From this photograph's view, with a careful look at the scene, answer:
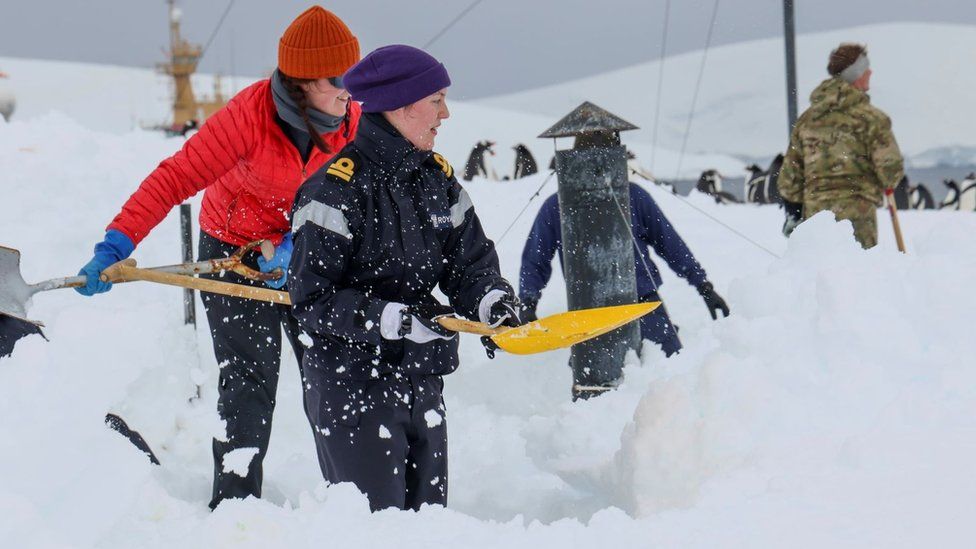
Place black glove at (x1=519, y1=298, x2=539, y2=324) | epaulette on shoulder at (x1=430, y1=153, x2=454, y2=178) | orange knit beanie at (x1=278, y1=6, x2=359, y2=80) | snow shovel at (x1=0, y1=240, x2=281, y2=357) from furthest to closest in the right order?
black glove at (x1=519, y1=298, x2=539, y2=324)
snow shovel at (x1=0, y1=240, x2=281, y2=357)
orange knit beanie at (x1=278, y1=6, x2=359, y2=80)
epaulette on shoulder at (x1=430, y1=153, x2=454, y2=178)

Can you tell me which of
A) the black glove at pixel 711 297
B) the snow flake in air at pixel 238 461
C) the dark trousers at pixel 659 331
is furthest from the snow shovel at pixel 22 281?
the black glove at pixel 711 297

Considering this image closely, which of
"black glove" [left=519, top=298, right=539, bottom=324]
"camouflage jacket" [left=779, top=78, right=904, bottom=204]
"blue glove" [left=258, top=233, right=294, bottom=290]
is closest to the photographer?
"blue glove" [left=258, top=233, right=294, bottom=290]

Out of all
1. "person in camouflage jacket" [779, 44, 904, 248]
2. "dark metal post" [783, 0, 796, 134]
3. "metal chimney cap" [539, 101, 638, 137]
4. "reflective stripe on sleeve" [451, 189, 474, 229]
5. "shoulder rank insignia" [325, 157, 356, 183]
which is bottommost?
"reflective stripe on sleeve" [451, 189, 474, 229]

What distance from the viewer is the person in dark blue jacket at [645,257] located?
5.27 metres

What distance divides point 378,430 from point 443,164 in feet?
2.53

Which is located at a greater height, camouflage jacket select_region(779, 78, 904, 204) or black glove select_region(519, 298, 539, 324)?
camouflage jacket select_region(779, 78, 904, 204)

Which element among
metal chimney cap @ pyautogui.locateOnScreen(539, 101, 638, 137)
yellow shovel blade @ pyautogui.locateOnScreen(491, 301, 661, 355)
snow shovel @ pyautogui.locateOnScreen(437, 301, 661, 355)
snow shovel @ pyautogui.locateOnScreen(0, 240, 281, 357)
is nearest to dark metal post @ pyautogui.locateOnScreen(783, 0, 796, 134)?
metal chimney cap @ pyautogui.locateOnScreen(539, 101, 638, 137)

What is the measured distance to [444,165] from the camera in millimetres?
3078

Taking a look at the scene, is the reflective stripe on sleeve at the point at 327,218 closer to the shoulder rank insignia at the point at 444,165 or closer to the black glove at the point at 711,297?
the shoulder rank insignia at the point at 444,165

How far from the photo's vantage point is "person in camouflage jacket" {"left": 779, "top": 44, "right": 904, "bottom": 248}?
5992 millimetres

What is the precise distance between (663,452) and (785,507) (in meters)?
0.91

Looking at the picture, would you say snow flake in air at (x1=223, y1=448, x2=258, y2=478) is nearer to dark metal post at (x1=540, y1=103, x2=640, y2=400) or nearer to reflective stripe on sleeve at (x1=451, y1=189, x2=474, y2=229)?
reflective stripe on sleeve at (x1=451, y1=189, x2=474, y2=229)

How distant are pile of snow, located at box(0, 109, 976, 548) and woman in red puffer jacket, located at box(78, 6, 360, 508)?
246 mm

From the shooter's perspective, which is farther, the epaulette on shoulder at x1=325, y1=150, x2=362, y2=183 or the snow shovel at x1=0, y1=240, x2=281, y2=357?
the snow shovel at x1=0, y1=240, x2=281, y2=357
